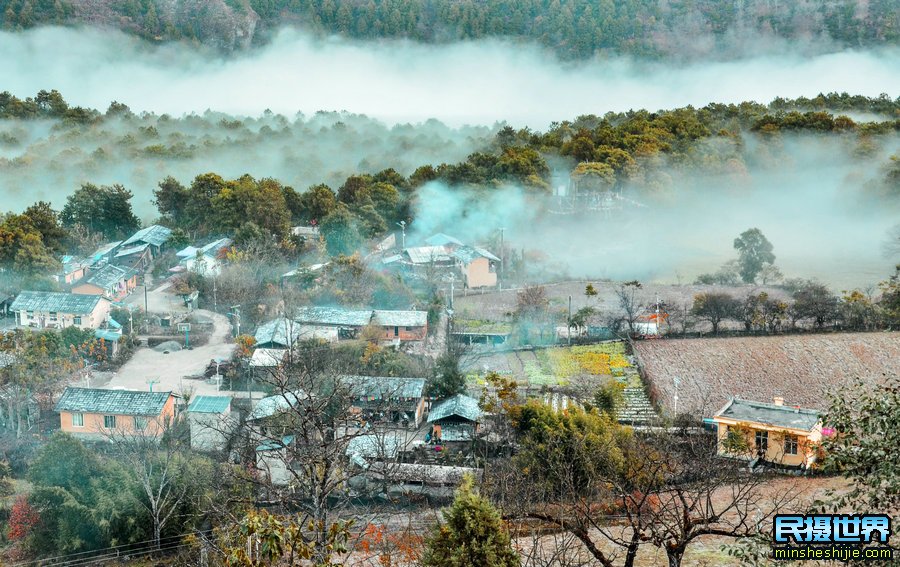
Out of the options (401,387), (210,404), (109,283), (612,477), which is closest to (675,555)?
(612,477)

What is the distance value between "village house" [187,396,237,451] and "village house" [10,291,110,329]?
11.2ft

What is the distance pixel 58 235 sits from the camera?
50.6 ft

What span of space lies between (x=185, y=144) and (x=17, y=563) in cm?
1950

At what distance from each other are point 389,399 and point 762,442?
3.58 metres

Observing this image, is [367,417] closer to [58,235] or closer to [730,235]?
[58,235]

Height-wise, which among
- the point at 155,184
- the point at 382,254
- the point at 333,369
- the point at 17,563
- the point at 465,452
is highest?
the point at 155,184

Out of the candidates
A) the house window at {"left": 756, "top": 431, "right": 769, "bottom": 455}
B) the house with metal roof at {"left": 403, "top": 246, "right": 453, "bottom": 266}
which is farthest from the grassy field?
the house with metal roof at {"left": 403, "top": 246, "right": 453, "bottom": 266}

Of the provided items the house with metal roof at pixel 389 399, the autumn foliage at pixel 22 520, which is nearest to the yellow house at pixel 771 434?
the house with metal roof at pixel 389 399

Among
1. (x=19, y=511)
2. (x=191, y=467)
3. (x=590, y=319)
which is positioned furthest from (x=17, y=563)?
(x=590, y=319)

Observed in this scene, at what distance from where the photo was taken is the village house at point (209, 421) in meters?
9.20

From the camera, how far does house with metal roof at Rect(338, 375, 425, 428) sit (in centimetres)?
987

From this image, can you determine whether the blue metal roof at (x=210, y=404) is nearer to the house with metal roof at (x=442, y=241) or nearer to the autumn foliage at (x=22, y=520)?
the autumn foliage at (x=22, y=520)

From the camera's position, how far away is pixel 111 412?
31.5ft

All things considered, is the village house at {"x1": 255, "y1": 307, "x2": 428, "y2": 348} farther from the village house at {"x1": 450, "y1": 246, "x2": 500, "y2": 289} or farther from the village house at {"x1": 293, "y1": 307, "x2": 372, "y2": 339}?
the village house at {"x1": 450, "y1": 246, "x2": 500, "y2": 289}
